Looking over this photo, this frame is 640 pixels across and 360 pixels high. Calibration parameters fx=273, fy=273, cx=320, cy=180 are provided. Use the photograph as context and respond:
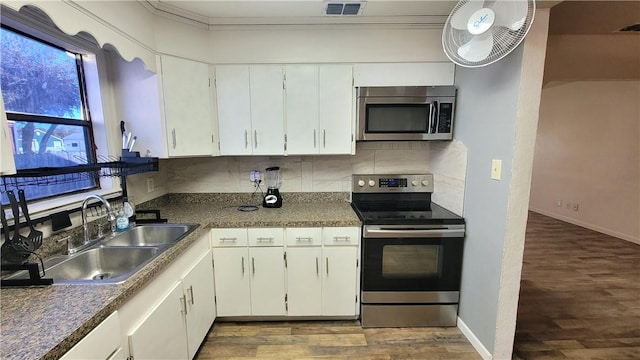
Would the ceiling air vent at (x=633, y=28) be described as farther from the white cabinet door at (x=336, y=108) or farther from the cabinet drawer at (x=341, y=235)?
the cabinet drawer at (x=341, y=235)

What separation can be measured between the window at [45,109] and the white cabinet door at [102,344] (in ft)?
2.55

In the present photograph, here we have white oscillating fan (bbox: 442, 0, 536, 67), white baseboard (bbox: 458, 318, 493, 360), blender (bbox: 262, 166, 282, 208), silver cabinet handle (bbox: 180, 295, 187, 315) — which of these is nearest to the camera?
white oscillating fan (bbox: 442, 0, 536, 67)

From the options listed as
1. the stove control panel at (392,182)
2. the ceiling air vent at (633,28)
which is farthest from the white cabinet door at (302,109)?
the ceiling air vent at (633,28)

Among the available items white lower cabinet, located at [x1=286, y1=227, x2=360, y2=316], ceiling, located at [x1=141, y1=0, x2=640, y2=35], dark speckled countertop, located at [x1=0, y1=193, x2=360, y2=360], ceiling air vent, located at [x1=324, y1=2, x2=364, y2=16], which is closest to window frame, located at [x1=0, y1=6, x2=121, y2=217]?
dark speckled countertop, located at [x1=0, y1=193, x2=360, y2=360]

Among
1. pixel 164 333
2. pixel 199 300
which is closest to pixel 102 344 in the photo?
pixel 164 333

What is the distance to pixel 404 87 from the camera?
2.14 meters

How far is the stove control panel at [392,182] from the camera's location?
251cm

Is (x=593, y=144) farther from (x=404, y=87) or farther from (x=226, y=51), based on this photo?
(x=226, y=51)

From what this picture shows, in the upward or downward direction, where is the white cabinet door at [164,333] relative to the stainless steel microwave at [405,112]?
downward

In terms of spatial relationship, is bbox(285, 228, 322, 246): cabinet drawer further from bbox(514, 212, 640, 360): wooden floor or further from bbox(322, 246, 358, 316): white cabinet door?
bbox(514, 212, 640, 360): wooden floor

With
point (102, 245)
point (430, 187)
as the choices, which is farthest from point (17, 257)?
point (430, 187)

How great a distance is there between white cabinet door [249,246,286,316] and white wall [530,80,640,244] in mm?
5003

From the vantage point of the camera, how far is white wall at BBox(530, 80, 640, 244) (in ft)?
12.6

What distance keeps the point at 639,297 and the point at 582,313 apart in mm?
783
